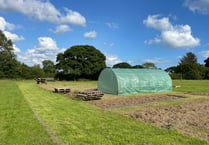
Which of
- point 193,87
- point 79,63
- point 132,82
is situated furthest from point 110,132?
point 79,63

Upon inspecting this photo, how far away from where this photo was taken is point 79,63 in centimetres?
4338

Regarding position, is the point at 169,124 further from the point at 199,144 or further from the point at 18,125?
the point at 18,125

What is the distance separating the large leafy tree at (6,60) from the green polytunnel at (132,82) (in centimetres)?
3451

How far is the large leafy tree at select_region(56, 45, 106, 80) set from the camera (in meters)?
43.3

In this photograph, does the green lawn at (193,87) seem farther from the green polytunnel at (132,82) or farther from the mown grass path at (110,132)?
the mown grass path at (110,132)

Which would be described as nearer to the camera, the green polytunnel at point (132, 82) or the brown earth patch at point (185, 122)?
the brown earth patch at point (185, 122)

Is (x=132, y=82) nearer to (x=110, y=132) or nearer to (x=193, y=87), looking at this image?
(x=110, y=132)

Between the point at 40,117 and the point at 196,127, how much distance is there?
5.68 m

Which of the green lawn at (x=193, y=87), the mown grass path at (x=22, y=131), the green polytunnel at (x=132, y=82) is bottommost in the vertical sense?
the mown grass path at (x=22, y=131)

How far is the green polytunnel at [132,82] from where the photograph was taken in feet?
49.1

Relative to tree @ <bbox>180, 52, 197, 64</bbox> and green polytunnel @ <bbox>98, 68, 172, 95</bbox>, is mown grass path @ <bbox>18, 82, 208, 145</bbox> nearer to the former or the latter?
green polytunnel @ <bbox>98, 68, 172, 95</bbox>

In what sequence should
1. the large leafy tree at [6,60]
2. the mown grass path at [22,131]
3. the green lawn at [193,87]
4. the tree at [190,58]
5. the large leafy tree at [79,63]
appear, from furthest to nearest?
the tree at [190,58]
the large leafy tree at [79,63]
the large leafy tree at [6,60]
the green lawn at [193,87]
the mown grass path at [22,131]

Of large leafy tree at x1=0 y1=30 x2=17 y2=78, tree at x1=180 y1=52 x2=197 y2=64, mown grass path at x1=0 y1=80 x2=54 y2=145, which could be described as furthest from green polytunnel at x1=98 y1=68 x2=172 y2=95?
tree at x1=180 y1=52 x2=197 y2=64

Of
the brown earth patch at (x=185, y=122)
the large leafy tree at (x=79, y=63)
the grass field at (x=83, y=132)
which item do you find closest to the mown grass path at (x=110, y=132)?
the grass field at (x=83, y=132)
